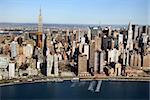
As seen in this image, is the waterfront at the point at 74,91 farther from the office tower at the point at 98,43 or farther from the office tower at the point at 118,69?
the office tower at the point at 98,43

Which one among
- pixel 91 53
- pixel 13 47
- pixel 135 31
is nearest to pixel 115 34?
pixel 135 31

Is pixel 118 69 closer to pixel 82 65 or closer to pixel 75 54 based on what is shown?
pixel 82 65

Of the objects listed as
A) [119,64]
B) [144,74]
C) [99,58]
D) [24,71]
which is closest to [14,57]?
[24,71]

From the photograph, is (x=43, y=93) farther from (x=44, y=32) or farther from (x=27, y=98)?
(x=44, y=32)

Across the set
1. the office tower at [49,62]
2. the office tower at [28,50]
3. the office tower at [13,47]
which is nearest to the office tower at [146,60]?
the office tower at [49,62]

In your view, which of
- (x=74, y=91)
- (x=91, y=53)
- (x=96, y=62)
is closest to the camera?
(x=74, y=91)

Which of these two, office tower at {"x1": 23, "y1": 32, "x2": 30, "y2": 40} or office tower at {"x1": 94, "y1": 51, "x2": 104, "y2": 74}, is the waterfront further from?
office tower at {"x1": 23, "y1": 32, "x2": 30, "y2": 40}

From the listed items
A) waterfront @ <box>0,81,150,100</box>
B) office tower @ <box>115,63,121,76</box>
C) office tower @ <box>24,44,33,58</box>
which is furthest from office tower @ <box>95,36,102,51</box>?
office tower @ <box>24,44,33,58</box>

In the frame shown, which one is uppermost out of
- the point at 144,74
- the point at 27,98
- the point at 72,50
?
the point at 72,50
